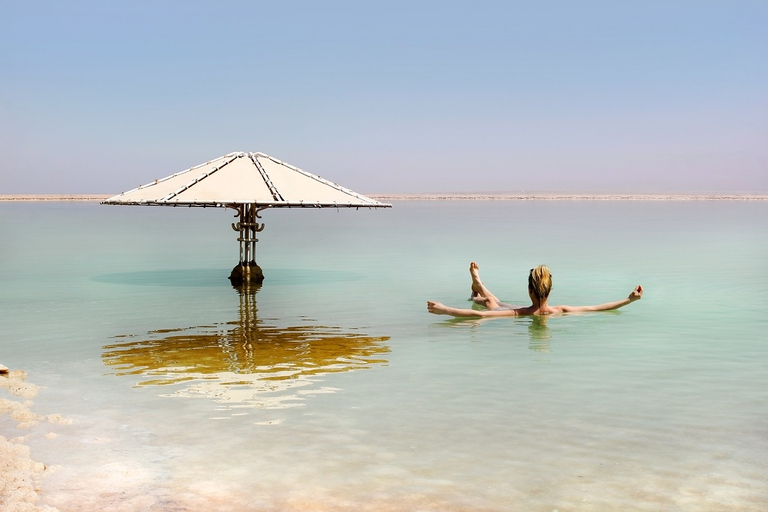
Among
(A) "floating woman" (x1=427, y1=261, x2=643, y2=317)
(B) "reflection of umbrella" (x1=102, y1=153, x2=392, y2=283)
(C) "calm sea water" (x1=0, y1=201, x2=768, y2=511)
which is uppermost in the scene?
(B) "reflection of umbrella" (x1=102, y1=153, x2=392, y2=283)

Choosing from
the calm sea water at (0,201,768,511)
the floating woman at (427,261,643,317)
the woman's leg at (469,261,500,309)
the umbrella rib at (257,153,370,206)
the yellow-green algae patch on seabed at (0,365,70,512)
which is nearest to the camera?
Answer: the yellow-green algae patch on seabed at (0,365,70,512)

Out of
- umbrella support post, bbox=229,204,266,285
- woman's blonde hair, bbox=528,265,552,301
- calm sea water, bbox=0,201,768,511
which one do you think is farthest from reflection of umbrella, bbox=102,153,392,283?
woman's blonde hair, bbox=528,265,552,301

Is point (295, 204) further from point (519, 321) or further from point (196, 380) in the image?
point (196, 380)

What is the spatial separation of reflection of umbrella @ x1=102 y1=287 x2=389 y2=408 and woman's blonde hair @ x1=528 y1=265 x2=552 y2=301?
2.49m

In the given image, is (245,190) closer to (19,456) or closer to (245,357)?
(245,357)

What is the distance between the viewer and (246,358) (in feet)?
33.1

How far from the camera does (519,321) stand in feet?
42.0

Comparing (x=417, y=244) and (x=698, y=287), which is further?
(x=417, y=244)

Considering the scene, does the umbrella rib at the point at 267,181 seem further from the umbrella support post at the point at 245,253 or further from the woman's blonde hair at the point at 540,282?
the woman's blonde hair at the point at 540,282

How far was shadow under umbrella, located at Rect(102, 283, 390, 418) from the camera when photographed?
8.38 metres


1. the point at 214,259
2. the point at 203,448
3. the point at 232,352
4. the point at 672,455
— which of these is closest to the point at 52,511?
the point at 203,448

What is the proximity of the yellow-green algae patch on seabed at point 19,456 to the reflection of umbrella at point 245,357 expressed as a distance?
3.80 ft

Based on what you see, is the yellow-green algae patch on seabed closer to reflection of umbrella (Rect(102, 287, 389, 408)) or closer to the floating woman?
reflection of umbrella (Rect(102, 287, 389, 408))

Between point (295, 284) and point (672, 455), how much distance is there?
1309cm
